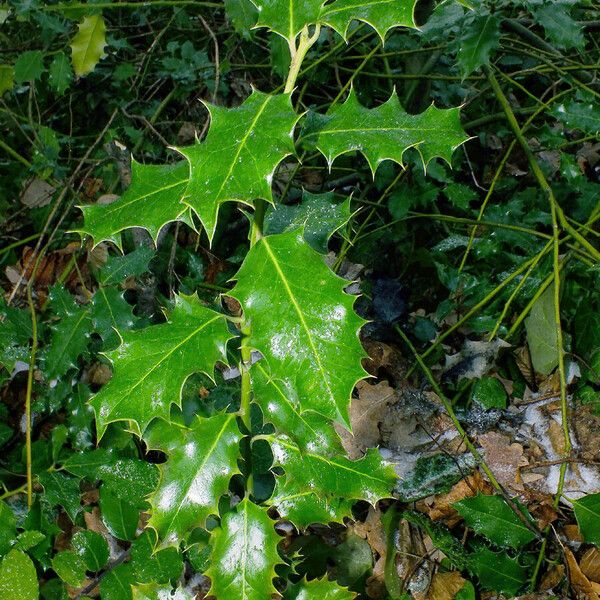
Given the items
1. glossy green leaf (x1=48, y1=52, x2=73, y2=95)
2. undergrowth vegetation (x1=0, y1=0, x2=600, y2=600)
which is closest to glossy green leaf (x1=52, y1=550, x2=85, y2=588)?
undergrowth vegetation (x1=0, y1=0, x2=600, y2=600)

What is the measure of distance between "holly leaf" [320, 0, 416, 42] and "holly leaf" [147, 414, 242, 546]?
0.67 metres

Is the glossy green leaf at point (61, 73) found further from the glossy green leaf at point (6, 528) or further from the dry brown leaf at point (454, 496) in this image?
the dry brown leaf at point (454, 496)

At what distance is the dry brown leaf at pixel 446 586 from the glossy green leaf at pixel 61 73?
219 centimetres

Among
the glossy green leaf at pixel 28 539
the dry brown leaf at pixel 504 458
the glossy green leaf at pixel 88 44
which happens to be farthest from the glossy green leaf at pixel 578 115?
the glossy green leaf at pixel 28 539

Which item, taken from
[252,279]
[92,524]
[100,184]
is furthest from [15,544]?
[100,184]

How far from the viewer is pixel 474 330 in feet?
6.08

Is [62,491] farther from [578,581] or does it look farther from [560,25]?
[560,25]

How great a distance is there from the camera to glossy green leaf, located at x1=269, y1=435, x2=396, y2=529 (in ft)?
3.75

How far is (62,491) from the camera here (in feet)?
5.29

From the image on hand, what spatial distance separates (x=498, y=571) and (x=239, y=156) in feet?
3.78

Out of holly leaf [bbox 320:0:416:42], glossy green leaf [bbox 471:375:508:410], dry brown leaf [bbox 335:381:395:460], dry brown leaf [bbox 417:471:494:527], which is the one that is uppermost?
holly leaf [bbox 320:0:416:42]

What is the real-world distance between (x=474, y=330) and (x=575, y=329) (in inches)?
11.0

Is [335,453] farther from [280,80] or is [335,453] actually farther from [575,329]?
[280,80]

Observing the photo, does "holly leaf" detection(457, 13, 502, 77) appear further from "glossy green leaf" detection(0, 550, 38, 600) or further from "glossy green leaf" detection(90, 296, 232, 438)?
"glossy green leaf" detection(0, 550, 38, 600)
